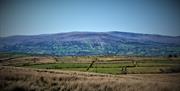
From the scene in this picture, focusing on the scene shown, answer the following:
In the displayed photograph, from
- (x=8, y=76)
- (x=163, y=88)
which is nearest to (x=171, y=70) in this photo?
(x=163, y=88)

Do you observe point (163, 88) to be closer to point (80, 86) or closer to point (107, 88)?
point (107, 88)

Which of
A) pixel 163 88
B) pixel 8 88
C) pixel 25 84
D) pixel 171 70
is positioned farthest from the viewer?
pixel 171 70

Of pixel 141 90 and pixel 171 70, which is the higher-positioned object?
pixel 141 90

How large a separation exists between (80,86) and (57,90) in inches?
31.5

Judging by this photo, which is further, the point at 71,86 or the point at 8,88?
the point at 71,86

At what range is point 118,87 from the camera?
6758mm

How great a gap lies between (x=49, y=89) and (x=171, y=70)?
2332 cm

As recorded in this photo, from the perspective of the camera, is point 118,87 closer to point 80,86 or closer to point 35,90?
point 80,86

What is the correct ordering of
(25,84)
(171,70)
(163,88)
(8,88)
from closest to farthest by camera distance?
(8,88) < (25,84) < (163,88) < (171,70)

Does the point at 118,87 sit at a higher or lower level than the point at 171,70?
higher

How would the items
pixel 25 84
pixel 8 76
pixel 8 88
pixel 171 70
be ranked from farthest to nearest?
pixel 171 70, pixel 8 76, pixel 25 84, pixel 8 88

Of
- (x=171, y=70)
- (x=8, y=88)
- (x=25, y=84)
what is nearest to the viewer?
(x=8, y=88)

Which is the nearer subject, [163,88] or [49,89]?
→ [49,89]

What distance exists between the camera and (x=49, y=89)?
6.27m
